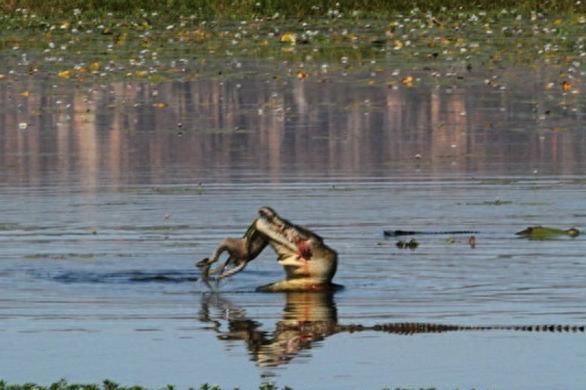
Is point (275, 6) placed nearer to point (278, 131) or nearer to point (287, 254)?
point (278, 131)

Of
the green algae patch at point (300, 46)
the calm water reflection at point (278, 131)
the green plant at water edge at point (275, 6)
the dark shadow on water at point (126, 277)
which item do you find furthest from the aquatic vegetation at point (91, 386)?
the green plant at water edge at point (275, 6)

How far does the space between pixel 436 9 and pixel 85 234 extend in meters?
31.2

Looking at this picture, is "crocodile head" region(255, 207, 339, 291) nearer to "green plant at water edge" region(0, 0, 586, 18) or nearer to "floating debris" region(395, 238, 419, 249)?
"floating debris" region(395, 238, 419, 249)

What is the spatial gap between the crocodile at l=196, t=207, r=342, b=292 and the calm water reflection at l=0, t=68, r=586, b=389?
18 cm

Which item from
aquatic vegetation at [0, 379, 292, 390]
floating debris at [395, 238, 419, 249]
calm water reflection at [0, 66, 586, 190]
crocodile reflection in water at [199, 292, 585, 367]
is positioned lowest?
crocodile reflection in water at [199, 292, 585, 367]

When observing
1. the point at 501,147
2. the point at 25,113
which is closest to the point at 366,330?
the point at 501,147

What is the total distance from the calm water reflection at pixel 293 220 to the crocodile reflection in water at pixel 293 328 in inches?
1.3

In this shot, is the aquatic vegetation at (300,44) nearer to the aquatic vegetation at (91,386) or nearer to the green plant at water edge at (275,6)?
the green plant at water edge at (275,6)

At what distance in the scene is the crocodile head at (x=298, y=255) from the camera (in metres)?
16.2

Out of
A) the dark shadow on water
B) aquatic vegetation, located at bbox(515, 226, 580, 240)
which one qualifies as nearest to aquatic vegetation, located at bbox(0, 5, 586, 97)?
aquatic vegetation, located at bbox(515, 226, 580, 240)

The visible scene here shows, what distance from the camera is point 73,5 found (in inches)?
1988

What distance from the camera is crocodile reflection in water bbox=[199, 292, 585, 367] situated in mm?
13219

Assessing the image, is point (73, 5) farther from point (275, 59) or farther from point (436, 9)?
point (275, 59)

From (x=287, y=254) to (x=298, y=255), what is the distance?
11 centimetres
